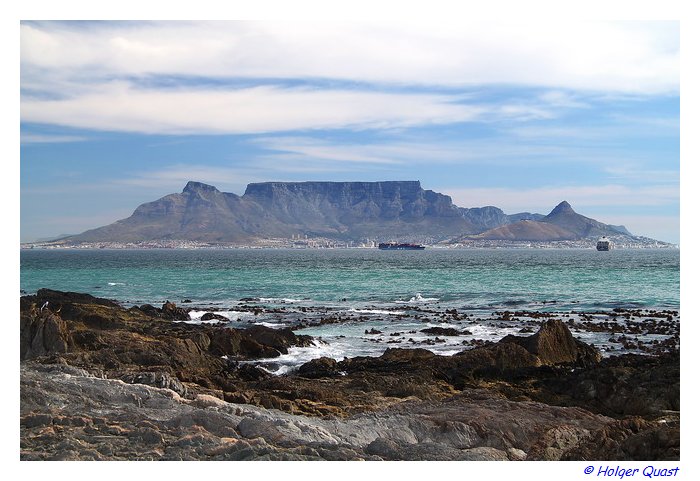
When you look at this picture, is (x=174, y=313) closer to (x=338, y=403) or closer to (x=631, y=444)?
(x=338, y=403)

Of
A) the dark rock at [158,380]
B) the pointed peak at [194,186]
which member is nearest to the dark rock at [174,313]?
the pointed peak at [194,186]

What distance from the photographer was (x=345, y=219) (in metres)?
94.2

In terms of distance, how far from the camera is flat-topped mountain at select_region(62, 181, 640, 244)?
41469 millimetres

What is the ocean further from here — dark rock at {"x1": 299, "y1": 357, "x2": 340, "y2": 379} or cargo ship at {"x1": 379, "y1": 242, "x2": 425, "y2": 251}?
cargo ship at {"x1": 379, "y1": 242, "x2": 425, "y2": 251}

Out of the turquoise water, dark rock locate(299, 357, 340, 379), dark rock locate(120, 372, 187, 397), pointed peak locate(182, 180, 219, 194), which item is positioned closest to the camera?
dark rock locate(120, 372, 187, 397)

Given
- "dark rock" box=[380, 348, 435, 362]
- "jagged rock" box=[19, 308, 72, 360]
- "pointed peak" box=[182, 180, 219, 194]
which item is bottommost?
"dark rock" box=[380, 348, 435, 362]

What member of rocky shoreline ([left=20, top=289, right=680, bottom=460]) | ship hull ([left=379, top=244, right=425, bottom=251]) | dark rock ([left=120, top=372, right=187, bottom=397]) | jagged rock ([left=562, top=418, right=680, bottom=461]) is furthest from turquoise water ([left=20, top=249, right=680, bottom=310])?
ship hull ([left=379, top=244, right=425, bottom=251])

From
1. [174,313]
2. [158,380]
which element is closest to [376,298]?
[174,313]

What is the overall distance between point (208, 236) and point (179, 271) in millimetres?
22380

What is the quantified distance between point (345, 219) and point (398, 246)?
24128mm

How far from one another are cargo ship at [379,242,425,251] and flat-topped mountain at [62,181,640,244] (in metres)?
1.75

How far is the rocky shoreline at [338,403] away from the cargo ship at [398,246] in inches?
3971

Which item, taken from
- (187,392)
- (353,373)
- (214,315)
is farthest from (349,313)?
(187,392)

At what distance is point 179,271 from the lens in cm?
4509
